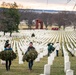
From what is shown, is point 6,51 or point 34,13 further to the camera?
point 34,13

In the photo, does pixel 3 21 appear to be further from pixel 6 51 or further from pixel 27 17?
pixel 27 17

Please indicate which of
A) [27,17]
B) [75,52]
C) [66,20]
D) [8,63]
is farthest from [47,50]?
[27,17]

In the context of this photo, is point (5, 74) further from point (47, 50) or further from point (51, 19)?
point (51, 19)

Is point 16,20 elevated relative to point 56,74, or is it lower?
elevated

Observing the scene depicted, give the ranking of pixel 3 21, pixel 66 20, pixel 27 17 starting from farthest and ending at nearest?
pixel 27 17 → pixel 66 20 → pixel 3 21

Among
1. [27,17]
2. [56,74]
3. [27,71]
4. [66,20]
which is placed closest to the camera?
[56,74]

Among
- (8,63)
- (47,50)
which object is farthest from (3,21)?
(8,63)

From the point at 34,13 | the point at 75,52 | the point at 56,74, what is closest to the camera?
the point at 56,74

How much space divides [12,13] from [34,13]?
334ft

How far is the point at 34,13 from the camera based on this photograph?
587 feet

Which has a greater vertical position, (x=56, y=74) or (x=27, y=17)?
(x=27, y=17)

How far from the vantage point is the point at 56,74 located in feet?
48.0

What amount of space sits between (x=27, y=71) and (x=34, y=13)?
163912 mm

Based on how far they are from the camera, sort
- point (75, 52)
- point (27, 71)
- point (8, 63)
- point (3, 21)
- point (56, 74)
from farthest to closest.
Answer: point (3, 21) < point (75, 52) < point (8, 63) < point (27, 71) < point (56, 74)
